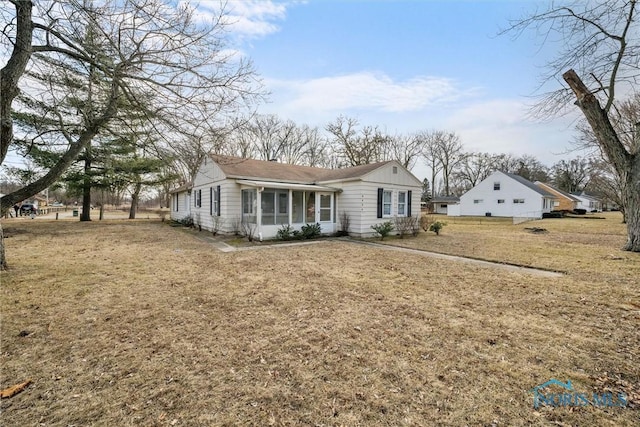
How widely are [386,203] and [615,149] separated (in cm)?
798

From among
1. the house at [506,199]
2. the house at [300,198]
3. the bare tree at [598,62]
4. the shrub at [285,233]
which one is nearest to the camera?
the bare tree at [598,62]

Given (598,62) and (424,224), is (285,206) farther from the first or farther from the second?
(598,62)

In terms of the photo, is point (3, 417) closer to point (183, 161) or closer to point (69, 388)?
point (69, 388)

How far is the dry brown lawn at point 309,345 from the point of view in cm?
226

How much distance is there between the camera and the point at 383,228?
12.7 meters

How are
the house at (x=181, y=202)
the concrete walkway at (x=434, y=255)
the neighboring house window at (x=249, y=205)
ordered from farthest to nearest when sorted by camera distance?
the house at (x=181, y=202) < the neighboring house window at (x=249, y=205) < the concrete walkway at (x=434, y=255)

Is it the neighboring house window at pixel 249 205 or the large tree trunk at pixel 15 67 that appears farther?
the neighboring house window at pixel 249 205

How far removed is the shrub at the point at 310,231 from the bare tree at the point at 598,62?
29.9 feet

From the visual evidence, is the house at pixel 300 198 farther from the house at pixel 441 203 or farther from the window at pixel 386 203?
the house at pixel 441 203

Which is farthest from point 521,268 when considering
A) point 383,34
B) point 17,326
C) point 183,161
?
point 17,326

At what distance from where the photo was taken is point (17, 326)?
3617 millimetres

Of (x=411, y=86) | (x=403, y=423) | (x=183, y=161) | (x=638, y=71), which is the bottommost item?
(x=403, y=423)

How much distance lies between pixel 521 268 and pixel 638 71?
7194 millimetres
